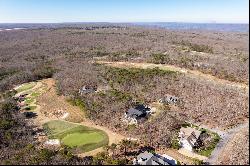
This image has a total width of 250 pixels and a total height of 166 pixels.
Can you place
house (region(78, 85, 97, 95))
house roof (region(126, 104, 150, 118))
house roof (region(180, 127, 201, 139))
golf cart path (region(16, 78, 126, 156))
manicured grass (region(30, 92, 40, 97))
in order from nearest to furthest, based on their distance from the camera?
→ 1. house roof (region(180, 127, 201, 139))
2. golf cart path (region(16, 78, 126, 156))
3. house roof (region(126, 104, 150, 118))
4. house (region(78, 85, 97, 95))
5. manicured grass (region(30, 92, 40, 97))

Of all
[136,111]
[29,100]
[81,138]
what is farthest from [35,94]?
[136,111]

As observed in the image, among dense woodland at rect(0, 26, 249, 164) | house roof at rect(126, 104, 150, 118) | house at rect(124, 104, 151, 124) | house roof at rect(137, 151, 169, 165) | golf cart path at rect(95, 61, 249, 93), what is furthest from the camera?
golf cart path at rect(95, 61, 249, 93)

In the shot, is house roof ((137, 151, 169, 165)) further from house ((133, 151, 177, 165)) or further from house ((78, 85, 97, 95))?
house ((78, 85, 97, 95))

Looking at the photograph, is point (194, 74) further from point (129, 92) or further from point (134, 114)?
point (134, 114)

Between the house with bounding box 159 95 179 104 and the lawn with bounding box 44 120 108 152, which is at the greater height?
the house with bounding box 159 95 179 104

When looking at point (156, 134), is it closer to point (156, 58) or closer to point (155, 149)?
point (155, 149)

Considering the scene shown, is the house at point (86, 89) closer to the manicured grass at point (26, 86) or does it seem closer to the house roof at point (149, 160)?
the manicured grass at point (26, 86)

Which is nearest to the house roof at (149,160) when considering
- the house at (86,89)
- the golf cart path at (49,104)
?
the golf cart path at (49,104)

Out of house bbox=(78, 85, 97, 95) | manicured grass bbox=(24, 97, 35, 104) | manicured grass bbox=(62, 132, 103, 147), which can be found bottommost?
manicured grass bbox=(62, 132, 103, 147)

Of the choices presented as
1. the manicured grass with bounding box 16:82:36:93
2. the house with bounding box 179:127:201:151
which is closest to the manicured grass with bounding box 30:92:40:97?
the manicured grass with bounding box 16:82:36:93
